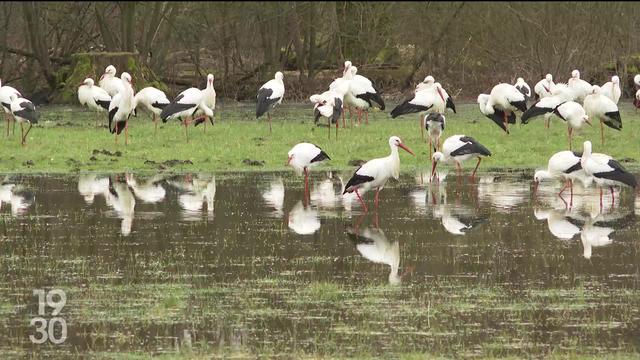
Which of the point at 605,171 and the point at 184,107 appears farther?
the point at 184,107

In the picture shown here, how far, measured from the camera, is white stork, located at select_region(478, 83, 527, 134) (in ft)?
76.8

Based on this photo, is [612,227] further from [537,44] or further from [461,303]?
[537,44]

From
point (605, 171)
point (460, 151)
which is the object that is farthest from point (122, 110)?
point (605, 171)

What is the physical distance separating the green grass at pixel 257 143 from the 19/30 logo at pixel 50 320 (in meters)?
9.44

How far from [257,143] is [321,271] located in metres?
11.4

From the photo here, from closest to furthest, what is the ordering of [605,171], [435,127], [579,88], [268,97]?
[605,171], [435,127], [268,97], [579,88]

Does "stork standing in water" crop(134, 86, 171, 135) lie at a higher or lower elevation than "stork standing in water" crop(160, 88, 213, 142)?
higher

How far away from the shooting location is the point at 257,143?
2205cm

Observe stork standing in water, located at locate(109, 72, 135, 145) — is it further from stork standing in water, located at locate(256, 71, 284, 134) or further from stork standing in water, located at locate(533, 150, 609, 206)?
stork standing in water, located at locate(533, 150, 609, 206)

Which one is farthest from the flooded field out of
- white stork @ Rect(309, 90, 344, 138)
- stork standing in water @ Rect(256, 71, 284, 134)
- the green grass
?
stork standing in water @ Rect(256, 71, 284, 134)

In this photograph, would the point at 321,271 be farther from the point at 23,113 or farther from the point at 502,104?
the point at 502,104

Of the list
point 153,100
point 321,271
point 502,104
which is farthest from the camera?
point 153,100

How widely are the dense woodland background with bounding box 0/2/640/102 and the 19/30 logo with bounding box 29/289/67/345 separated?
22261 mm

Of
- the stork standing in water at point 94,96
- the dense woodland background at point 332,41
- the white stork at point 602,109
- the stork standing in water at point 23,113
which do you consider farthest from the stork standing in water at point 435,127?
the dense woodland background at point 332,41
